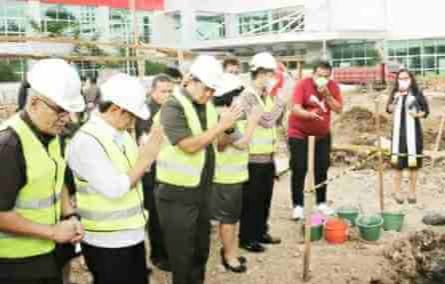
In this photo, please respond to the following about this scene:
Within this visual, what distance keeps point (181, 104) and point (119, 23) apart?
116 ft

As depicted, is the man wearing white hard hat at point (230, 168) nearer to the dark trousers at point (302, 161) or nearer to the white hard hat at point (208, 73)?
the white hard hat at point (208, 73)

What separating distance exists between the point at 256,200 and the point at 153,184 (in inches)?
36.7

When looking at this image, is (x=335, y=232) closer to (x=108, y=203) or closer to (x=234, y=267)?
(x=234, y=267)

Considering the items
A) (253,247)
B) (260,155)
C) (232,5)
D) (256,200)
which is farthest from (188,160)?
(232,5)

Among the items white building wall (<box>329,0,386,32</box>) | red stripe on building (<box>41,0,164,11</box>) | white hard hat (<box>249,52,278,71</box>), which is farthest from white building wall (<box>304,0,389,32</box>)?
white hard hat (<box>249,52,278,71</box>)

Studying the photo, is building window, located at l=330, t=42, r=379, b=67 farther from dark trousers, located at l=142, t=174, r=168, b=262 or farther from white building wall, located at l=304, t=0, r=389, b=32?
dark trousers, located at l=142, t=174, r=168, b=262

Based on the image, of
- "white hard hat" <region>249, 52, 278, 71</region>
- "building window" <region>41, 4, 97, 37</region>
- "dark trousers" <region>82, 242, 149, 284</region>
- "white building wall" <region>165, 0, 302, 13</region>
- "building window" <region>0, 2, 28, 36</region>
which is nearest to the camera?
"dark trousers" <region>82, 242, 149, 284</region>

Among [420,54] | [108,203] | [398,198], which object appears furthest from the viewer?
[420,54]

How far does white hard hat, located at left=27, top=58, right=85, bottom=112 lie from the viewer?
2.51m

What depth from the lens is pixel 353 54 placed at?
40031 millimetres

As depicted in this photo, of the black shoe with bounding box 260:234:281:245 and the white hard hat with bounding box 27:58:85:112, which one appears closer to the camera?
the white hard hat with bounding box 27:58:85:112

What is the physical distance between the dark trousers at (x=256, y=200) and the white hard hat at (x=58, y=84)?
286 centimetres

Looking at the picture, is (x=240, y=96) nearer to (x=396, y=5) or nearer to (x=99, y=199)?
(x=99, y=199)

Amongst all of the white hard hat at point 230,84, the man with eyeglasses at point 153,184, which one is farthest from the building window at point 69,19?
the white hard hat at point 230,84
